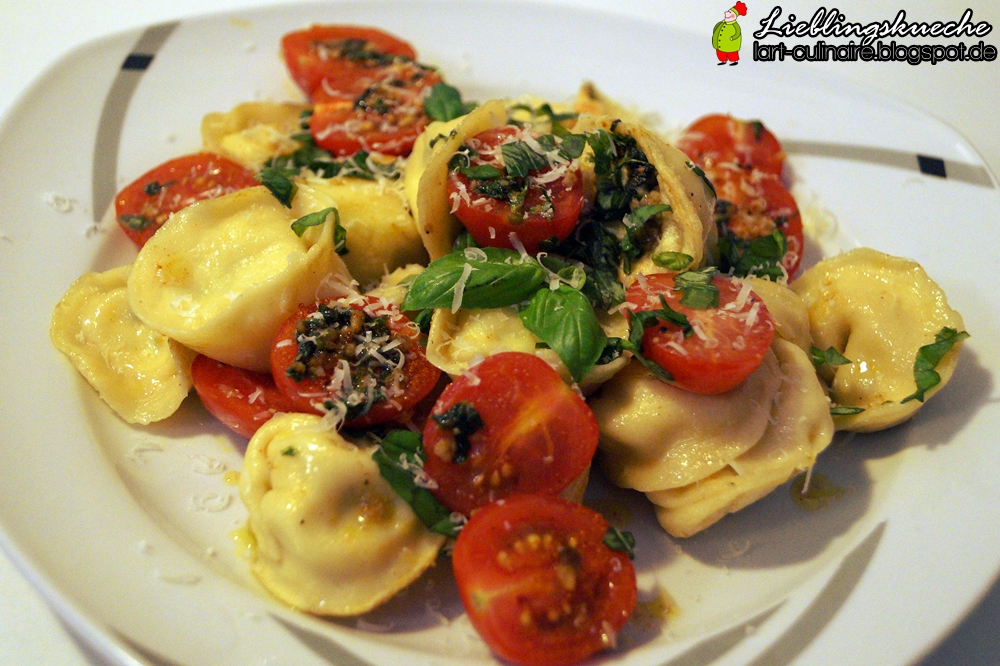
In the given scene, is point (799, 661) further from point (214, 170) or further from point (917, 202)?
point (214, 170)

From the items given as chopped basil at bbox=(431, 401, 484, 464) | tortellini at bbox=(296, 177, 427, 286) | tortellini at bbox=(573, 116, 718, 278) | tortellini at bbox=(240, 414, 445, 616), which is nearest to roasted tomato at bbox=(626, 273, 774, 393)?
tortellini at bbox=(573, 116, 718, 278)

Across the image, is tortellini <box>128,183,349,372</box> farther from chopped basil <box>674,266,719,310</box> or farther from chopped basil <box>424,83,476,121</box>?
chopped basil <box>674,266,719,310</box>

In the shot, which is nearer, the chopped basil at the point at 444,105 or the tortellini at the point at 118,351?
the tortellini at the point at 118,351

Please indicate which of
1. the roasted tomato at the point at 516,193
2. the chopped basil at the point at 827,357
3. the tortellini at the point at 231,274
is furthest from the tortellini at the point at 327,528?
the chopped basil at the point at 827,357

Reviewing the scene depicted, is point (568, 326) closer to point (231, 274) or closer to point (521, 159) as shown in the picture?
point (521, 159)

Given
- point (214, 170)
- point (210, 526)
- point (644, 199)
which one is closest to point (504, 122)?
point (644, 199)

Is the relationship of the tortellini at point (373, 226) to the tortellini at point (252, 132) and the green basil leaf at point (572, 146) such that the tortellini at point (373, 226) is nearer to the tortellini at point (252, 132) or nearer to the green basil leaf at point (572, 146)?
the tortellini at point (252, 132)
